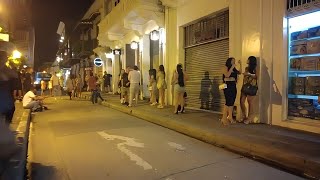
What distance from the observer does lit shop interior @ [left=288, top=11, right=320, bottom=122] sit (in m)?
8.34

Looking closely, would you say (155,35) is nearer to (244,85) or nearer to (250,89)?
(244,85)

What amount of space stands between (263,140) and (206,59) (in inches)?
250

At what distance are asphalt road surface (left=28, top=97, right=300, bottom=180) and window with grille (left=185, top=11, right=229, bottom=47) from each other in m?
4.40

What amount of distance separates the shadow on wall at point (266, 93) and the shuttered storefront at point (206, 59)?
244cm

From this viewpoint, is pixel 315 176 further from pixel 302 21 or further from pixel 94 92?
pixel 94 92

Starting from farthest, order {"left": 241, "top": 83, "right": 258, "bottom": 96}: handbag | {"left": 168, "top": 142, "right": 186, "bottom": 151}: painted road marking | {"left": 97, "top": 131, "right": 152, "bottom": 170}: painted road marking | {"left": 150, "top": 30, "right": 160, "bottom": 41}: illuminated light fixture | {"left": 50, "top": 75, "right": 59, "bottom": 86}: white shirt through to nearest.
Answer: {"left": 50, "top": 75, "right": 59, "bottom": 86}: white shirt, {"left": 150, "top": 30, "right": 160, "bottom": 41}: illuminated light fixture, {"left": 241, "top": 83, "right": 258, "bottom": 96}: handbag, {"left": 168, "top": 142, "right": 186, "bottom": 151}: painted road marking, {"left": 97, "top": 131, "right": 152, "bottom": 170}: painted road marking

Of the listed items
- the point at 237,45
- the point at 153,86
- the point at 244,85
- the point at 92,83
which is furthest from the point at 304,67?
the point at 92,83

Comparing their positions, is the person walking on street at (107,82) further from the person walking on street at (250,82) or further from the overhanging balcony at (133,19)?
the person walking on street at (250,82)

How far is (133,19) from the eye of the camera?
1873 cm

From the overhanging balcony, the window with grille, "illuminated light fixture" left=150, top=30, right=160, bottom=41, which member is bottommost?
the window with grille

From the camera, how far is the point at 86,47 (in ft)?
124

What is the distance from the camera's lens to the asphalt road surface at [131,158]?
216 inches

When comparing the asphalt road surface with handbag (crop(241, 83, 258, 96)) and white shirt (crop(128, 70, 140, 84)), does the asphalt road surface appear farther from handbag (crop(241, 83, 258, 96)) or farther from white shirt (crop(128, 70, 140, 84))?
white shirt (crop(128, 70, 140, 84))

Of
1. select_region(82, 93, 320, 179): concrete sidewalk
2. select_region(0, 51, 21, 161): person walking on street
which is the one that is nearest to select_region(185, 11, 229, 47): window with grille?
select_region(82, 93, 320, 179): concrete sidewalk
